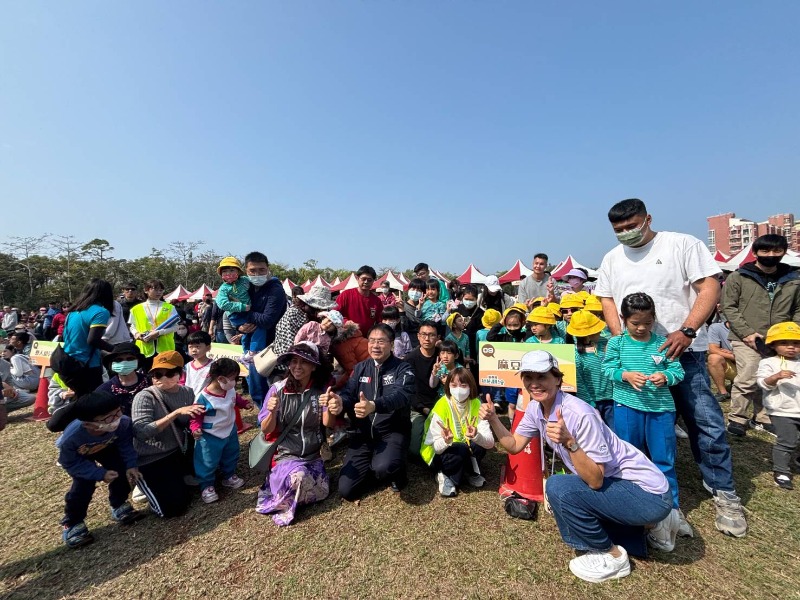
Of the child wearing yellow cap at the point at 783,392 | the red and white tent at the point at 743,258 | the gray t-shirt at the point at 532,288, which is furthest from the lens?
the red and white tent at the point at 743,258

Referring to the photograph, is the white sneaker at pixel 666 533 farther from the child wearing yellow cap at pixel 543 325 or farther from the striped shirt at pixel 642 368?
the child wearing yellow cap at pixel 543 325

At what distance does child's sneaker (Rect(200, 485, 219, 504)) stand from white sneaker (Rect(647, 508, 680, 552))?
3.68 m

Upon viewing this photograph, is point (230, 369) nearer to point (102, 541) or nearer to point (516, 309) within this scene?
point (102, 541)

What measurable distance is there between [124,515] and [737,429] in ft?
22.1

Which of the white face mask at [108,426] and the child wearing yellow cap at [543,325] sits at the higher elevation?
the child wearing yellow cap at [543,325]

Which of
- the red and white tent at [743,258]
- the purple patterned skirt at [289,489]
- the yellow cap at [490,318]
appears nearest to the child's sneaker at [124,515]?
the purple patterned skirt at [289,489]

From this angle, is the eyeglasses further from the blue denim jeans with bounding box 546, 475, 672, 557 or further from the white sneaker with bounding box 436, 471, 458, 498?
the blue denim jeans with bounding box 546, 475, 672, 557

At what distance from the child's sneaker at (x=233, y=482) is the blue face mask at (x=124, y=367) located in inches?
59.2

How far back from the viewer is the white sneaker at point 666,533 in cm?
241

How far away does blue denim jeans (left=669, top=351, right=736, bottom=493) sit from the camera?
267 centimetres

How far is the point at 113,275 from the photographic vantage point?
38438 mm

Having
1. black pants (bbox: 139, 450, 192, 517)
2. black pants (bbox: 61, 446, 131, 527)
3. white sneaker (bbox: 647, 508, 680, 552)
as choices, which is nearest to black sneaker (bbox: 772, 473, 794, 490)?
white sneaker (bbox: 647, 508, 680, 552)

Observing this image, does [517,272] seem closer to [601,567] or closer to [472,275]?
[472,275]

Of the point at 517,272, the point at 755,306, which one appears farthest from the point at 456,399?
the point at 517,272
